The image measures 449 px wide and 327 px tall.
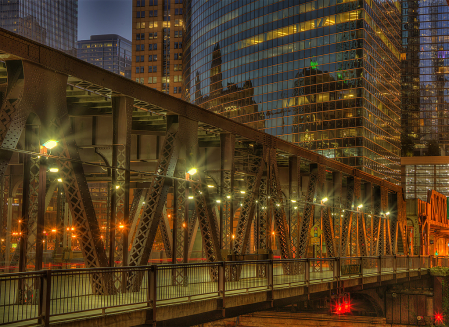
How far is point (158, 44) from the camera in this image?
168500 mm

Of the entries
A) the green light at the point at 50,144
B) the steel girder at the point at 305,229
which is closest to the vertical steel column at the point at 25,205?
the green light at the point at 50,144

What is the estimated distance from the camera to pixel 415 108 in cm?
17912

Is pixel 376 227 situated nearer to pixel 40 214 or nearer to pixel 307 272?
pixel 307 272

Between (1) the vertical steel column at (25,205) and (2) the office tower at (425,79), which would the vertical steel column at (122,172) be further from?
(2) the office tower at (425,79)

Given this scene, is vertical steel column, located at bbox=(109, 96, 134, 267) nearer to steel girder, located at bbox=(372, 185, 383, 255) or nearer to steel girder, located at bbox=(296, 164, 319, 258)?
steel girder, located at bbox=(296, 164, 319, 258)

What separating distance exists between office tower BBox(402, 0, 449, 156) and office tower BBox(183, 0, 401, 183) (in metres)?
55.7

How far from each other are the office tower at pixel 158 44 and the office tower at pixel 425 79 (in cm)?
7482

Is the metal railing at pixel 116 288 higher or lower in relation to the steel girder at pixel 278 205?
lower

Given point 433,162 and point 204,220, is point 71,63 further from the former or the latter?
point 433,162

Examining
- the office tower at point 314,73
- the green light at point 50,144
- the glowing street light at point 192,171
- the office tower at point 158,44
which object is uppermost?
the office tower at point 158,44

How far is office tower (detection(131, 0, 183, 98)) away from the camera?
6531 inches

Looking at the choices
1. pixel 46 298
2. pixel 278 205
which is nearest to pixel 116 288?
pixel 46 298

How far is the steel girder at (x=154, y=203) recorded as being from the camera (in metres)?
18.3

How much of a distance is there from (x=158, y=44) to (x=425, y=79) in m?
85.7
